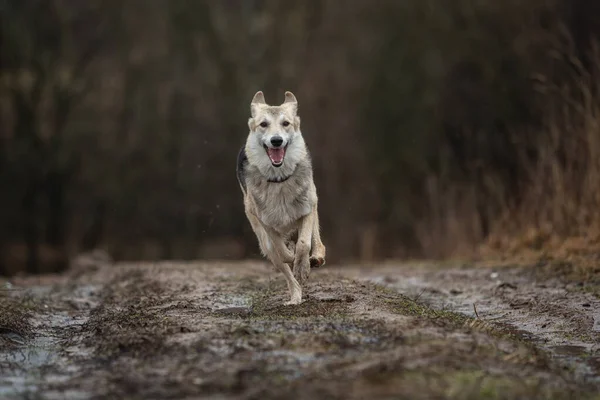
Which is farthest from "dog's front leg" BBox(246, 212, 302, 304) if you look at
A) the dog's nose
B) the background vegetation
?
the background vegetation

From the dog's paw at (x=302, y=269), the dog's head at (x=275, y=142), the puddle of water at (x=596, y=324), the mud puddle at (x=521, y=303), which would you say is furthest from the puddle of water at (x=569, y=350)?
the dog's head at (x=275, y=142)

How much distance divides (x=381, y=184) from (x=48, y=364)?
1700cm

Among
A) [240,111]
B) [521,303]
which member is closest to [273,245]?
Result: [521,303]

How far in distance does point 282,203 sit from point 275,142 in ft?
1.86

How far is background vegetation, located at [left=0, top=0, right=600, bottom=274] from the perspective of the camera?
67.2 ft

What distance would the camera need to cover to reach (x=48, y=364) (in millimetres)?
7410

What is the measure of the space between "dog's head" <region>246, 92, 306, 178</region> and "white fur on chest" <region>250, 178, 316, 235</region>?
0.49 feet

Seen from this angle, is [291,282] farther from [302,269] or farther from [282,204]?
[282,204]

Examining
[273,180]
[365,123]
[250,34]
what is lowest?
[273,180]

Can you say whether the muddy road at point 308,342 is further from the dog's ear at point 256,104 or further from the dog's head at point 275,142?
the dog's ear at point 256,104

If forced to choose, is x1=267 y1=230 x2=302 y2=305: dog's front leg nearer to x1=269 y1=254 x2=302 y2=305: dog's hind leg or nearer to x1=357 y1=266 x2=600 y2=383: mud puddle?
x1=269 y1=254 x2=302 y2=305: dog's hind leg

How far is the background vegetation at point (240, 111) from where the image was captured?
806 inches

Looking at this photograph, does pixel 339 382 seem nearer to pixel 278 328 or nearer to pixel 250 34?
pixel 278 328

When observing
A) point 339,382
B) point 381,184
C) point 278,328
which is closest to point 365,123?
point 381,184
